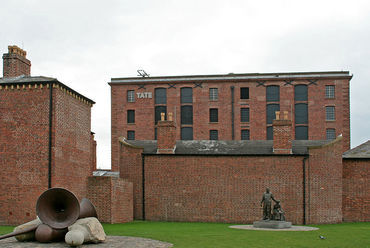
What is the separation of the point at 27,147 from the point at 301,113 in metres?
35.3

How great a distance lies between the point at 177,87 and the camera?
53906mm

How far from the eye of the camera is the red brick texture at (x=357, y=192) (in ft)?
97.8

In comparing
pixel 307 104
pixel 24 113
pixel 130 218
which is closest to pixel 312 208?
pixel 130 218

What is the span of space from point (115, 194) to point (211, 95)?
28.4 meters

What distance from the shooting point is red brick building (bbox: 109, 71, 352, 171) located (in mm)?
52125

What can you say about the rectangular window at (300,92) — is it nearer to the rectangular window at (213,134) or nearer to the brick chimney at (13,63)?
the rectangular window at (213,134)

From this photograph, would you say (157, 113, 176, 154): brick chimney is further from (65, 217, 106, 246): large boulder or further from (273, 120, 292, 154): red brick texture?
(65, 217, 106, 246): large boulder

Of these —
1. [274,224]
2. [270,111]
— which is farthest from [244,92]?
[274,224]

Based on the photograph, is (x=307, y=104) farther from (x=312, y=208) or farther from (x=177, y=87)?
(x=312, y=208)

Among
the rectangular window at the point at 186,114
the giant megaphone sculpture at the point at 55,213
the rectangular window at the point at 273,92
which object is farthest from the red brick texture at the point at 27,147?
the rectangular window at the point at 273,92

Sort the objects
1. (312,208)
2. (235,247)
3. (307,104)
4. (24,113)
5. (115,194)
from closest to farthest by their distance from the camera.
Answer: (235,247), (24,113), (115,194), (312,208), (307,104)

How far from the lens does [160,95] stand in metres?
54.2

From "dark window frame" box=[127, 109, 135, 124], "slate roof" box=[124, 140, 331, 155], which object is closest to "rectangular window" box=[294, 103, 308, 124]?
"dark window frame" box=[127, 109, 135, 124]

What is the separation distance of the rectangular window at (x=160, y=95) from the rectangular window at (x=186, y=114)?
89.3 inches
